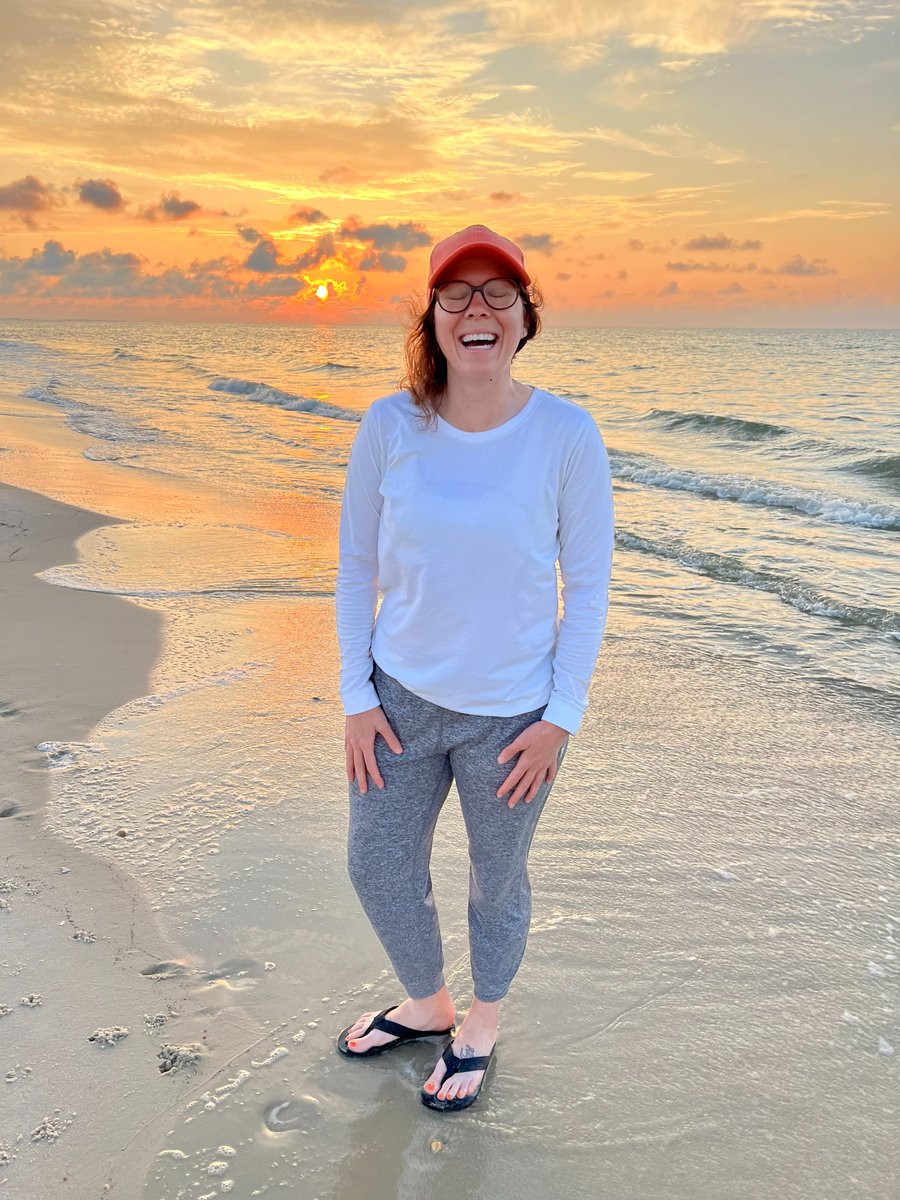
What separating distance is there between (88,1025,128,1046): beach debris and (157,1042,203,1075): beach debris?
5.6 inches


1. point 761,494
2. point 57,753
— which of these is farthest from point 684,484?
point 57,753

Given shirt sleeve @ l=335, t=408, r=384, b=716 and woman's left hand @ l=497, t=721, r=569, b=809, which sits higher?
shirt sleeve @ l=335, t=408, r=384, b=716

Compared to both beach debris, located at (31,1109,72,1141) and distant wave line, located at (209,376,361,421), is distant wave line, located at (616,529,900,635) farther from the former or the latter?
distant wave line, located at (209,376,361,421)

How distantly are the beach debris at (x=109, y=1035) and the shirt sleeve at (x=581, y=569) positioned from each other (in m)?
1.56

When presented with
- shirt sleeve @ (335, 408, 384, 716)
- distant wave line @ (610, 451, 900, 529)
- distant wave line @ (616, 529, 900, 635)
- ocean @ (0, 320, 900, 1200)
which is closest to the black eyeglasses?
shirt sleeve @ (335, 408, 384, 716)

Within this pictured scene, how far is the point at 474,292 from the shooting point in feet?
6.47

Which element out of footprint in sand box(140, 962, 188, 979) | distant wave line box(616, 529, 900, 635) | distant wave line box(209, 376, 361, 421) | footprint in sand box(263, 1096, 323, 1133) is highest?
distant wave line box(209, 376, 361, 421)

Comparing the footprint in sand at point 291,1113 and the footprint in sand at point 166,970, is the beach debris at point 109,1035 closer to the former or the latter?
the footprint in sand at point 166,970

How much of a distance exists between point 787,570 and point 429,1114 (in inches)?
269

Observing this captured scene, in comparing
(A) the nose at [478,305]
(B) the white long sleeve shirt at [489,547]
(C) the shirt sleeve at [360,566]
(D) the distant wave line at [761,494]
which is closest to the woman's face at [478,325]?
(A) the nose at [478,305]

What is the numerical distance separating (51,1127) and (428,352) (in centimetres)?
213

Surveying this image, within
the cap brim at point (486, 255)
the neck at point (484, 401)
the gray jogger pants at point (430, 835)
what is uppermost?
the cap brim at point (486, 255)

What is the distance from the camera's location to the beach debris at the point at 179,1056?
2410 millimetres

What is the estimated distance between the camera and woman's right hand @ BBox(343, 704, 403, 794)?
216 cm
